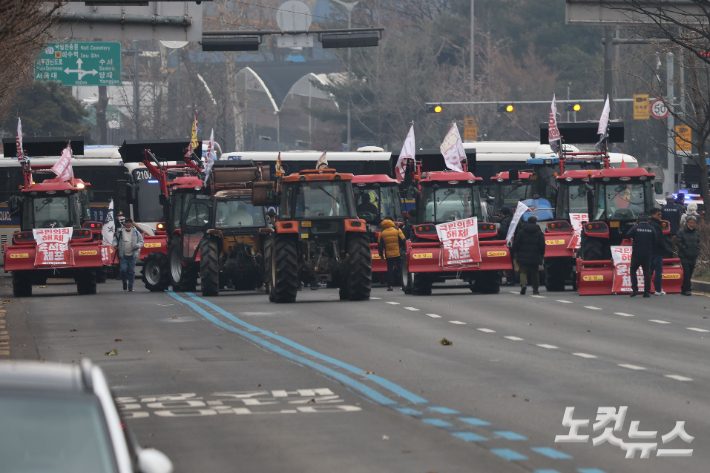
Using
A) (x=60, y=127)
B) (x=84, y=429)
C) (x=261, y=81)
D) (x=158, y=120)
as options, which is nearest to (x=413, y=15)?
(x=261, y=81)

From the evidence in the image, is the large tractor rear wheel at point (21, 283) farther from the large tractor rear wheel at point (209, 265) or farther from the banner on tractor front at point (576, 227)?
the banner on tractor front at point (576, 227)

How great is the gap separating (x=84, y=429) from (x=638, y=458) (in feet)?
16.9

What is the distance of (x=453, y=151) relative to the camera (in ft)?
92.5

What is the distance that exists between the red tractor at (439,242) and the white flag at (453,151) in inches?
30.5

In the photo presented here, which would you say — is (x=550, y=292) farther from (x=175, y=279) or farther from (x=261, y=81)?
(x=261, y=81)

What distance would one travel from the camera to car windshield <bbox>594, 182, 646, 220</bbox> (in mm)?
25766

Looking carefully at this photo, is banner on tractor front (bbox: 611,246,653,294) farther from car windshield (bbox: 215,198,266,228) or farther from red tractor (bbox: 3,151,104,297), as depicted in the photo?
red tractor (bbox: 3,151,104,297)

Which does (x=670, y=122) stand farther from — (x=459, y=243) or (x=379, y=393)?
(x=379, y=393)

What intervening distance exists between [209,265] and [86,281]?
3701 mm

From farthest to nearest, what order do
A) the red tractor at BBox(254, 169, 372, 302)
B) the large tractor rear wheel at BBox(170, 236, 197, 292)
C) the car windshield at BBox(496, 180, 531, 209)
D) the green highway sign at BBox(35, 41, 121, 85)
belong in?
the green highway sign at BBox(35, 41, 121, 85), the car windshield at BBox(496, 180, 531, 209), the large tractor rear wheel at BBox(170, 236, 197, 292), the red tractor at BBox(254, 169, 372, 302)

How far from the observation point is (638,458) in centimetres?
877

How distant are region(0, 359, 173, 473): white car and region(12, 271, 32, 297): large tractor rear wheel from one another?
75.0ft

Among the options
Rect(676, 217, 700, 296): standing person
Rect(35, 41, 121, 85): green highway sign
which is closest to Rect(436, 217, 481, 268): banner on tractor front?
Rect(676, 217, 700, 296): standing person

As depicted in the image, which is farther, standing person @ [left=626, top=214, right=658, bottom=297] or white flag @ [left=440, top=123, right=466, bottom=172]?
white flag @ [left=440, top=123, right=466, bottom=172]
